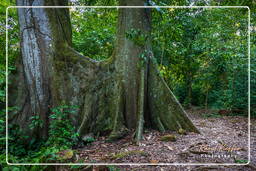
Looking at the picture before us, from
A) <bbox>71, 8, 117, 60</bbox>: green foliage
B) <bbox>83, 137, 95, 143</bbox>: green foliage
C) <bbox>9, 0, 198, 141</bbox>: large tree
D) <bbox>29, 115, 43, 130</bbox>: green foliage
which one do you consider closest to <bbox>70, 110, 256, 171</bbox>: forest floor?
<bbox>83, 137, 95, 143</bbox>: green foliage

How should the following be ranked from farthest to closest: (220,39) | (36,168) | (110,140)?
(220,39) → (110,140) → (36,168)

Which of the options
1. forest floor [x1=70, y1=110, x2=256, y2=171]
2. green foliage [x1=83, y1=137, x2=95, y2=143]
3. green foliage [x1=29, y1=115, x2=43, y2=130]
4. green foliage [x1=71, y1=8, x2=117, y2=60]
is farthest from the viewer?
green foliage [x1=71, y1=8, x2=117, y2=60]

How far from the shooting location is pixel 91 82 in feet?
13.8

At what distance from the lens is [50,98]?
12.7ft

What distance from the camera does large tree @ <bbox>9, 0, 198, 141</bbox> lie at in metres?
3.83

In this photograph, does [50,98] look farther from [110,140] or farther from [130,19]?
[130,19]

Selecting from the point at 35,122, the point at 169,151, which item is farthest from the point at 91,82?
the point at 169,151

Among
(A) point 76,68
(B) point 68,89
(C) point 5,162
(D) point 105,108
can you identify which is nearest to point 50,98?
(B) point 68,89

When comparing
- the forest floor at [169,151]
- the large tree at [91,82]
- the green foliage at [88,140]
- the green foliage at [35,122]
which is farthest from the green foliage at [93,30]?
the forest floor at [169,151]

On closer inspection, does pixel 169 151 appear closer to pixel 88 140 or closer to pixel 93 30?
pixel 88 140

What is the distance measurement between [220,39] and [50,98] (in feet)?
21.4

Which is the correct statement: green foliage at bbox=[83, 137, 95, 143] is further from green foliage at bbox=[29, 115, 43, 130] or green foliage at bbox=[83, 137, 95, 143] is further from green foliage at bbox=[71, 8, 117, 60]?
green foliage at bbox=[71, 8, 117, 60]

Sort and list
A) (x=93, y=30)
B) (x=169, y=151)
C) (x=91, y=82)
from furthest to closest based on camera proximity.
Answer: (x=93, y=30), (x=91, y=82), (x=169, y=151)

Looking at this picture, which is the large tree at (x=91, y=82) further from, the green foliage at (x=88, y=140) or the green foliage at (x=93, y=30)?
the green foliage at (x=93, y=30)
